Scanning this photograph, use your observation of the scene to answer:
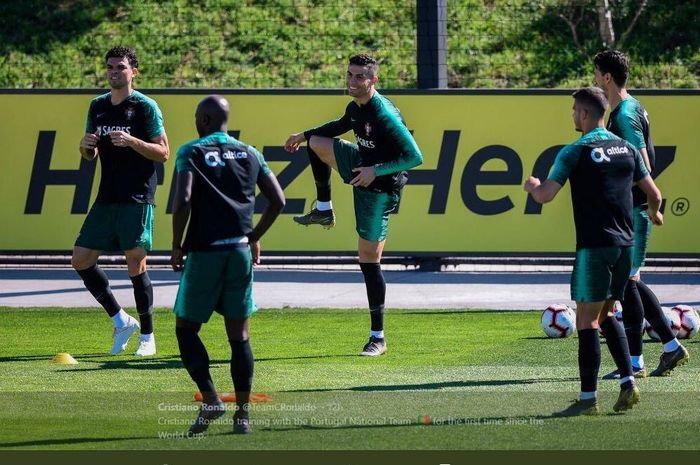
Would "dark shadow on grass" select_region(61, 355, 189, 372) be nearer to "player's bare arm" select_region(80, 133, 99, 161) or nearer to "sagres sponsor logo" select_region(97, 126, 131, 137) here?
"player's bare arm" select_region(80, 133, 99, 161)

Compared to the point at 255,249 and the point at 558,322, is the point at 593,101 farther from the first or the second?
the point at 558,322

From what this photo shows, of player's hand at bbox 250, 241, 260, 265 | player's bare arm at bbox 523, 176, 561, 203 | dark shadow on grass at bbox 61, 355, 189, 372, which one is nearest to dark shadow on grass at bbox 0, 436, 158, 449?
player's hand at bbox 250, 241, 260, 265

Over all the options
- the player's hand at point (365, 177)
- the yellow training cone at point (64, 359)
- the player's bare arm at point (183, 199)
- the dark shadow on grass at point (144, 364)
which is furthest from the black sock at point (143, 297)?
the player's bare arm at point (183, 199)

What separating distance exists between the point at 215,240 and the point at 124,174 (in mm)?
3458

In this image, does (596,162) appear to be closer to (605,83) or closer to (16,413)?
(605,83)

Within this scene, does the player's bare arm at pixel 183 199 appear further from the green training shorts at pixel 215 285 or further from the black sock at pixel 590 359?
the black sock at pixel 590 359

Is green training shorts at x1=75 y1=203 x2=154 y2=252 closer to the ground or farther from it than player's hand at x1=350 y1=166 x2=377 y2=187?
closer to the ground

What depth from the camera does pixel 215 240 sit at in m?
7.27

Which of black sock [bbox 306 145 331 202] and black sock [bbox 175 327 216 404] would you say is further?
black sock [bbox 306 145 331 202]

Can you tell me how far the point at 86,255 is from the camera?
418 inches

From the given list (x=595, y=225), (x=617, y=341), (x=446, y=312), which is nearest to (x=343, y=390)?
(x=617, y=341)

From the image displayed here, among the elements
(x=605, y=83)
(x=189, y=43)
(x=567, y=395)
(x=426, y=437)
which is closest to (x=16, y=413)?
(x=426, y=437)

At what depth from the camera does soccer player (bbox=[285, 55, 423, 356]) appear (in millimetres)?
10547

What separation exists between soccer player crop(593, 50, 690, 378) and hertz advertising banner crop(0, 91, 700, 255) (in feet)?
20.4
